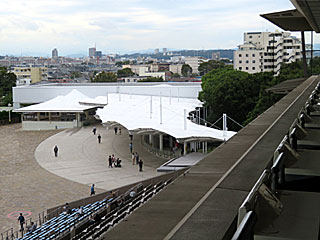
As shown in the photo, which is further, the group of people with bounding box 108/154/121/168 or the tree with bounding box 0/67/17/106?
the tree with bounding box 0/67/17/106

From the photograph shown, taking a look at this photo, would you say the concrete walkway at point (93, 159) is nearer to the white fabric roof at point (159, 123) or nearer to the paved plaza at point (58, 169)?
the paved plaza at point (58, 169)

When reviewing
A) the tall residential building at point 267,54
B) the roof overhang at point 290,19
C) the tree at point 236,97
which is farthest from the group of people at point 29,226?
the tall residential building at point 267,54

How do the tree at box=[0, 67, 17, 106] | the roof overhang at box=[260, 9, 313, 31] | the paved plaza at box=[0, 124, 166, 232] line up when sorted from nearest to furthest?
1. the roof overhang at box=[260, 9, 313, 31]
2. the paved plaza at box=[0, 124, 166, 232]
3. the tree at box=[0, 67, 17, 106]

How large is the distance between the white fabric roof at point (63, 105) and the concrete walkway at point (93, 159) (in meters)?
4.72

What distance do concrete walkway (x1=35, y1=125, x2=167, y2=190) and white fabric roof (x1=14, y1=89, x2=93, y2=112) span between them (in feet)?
15.5

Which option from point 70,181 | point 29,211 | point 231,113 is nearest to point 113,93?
point 231,113

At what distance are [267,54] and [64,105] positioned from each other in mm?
41005

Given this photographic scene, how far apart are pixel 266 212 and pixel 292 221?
0.15 m

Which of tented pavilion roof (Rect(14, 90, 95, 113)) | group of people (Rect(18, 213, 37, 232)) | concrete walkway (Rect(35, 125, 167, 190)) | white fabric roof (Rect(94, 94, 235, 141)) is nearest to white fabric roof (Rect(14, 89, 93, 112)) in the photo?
tented pavilion roof (Rect(14, 90, 95, 113))

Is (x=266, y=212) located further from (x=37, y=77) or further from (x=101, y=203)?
(x=37, y=77)

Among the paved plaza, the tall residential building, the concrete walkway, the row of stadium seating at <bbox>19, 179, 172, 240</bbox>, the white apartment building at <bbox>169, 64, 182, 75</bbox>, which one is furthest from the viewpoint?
the white apartment building at <bbox>169, 64, 182, 75</bbox>

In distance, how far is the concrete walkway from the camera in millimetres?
20656

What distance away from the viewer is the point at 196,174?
3.51 m

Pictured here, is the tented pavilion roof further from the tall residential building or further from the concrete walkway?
the tall residential building
